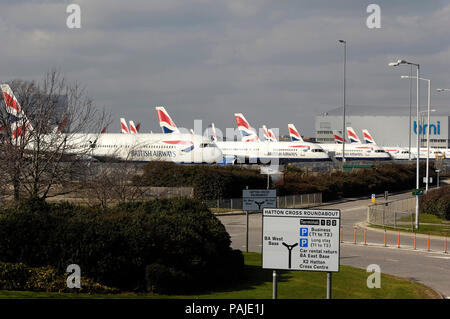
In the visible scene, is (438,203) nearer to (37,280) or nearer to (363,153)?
(37,280)

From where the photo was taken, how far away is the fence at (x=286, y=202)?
48.3 m

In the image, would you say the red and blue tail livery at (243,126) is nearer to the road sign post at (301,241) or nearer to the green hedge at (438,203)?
the green hedge at (438,203)

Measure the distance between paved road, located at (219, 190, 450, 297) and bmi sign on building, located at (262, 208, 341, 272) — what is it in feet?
30.8

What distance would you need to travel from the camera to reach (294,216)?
37.7 feet

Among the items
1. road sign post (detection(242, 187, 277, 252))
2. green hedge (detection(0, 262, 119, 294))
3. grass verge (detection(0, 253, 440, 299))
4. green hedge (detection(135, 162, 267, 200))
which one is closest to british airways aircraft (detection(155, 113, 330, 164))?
green hedge (detection(135, 162, 267, 200))

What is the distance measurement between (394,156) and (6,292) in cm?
11550

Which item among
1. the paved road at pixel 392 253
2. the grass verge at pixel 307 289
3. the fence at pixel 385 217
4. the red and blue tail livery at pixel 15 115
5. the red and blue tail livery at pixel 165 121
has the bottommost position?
the paved road at pixel 392 253

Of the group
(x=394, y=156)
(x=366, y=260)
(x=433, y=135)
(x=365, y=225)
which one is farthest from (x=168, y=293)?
(x=433, y=135)

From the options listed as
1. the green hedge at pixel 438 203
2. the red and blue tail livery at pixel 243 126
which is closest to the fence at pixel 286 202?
the green hedge at pixel 438 203

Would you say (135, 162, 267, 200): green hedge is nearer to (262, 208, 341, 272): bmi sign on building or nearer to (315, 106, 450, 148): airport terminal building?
(262, 208, 341, 272): bmi sign on building

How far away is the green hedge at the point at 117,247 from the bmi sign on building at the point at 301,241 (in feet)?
18.0

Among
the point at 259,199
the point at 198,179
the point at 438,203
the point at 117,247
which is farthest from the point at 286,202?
the point at 117,247
